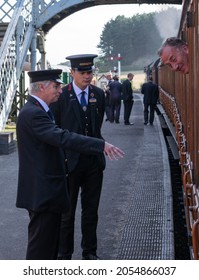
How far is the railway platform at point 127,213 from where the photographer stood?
5093 mm

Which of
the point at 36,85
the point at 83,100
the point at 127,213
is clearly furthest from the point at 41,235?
the point at 127,213

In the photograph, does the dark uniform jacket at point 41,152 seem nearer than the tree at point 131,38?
Yes

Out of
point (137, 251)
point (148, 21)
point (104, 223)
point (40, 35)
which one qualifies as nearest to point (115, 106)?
point (40, 35)

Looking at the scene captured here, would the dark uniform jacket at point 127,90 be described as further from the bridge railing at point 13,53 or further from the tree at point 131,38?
the tree at point 131,38

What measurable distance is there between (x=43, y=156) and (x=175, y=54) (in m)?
1.16

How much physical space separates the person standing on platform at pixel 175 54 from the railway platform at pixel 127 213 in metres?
1.72

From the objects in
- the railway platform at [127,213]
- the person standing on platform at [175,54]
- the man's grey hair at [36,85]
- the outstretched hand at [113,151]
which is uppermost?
the person standing on platform at [175,54]

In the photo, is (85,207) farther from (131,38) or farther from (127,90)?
(131,38)

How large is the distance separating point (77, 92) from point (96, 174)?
0.73m

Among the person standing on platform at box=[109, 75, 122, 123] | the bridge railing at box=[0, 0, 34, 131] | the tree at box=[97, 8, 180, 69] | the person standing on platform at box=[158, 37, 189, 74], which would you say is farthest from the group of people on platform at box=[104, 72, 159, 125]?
the tree at box=[97, 8, 180, 69]

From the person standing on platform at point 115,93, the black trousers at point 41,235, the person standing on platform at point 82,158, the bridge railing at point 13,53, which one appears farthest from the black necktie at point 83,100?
the person standing on platform at point 115,93

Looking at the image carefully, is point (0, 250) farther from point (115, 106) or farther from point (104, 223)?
point (115, 106)

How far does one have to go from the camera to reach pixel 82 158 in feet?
14.9
